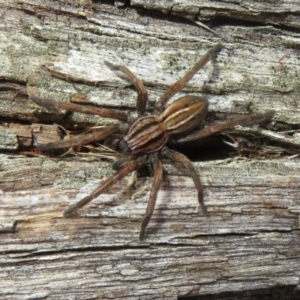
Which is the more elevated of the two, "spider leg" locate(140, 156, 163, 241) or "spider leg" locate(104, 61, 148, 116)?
"spider leg" locate(104, 61, 148, 116)

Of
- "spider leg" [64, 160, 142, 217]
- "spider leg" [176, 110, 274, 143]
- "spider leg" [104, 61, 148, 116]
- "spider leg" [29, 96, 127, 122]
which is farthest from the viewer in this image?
"spider leg" [176, 110, 274, 143]

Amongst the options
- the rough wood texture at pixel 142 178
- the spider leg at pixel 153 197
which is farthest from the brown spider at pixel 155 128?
the rough wood texture at pixel 142 178

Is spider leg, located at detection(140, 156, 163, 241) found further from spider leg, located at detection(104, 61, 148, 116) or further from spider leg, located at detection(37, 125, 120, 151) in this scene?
spider leg, located at detection(104, 61, 148, 116)

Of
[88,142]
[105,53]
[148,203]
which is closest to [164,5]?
[105,53]

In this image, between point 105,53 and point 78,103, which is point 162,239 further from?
point 105,53

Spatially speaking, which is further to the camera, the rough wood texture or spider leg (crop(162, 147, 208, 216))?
spider leg (crop(162, 147, 208, 216))

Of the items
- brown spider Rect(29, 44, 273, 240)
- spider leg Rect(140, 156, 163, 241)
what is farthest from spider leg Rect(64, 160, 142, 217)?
spider leg Rect(140, 156, 163, 241)
